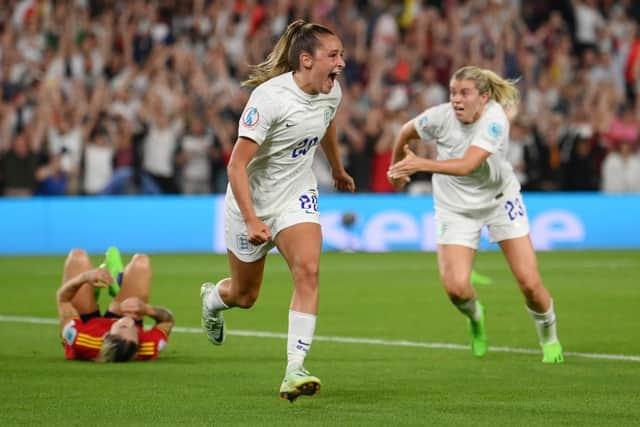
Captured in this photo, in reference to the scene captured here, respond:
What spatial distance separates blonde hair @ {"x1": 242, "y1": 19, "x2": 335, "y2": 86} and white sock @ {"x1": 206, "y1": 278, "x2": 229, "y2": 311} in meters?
1.49

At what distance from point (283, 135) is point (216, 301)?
149 centimetres

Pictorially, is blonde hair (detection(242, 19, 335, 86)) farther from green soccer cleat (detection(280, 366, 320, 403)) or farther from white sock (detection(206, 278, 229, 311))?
green soccer cleat (detection(280, 366, 320, 403))

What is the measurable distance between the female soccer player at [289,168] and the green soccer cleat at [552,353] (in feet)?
7.49

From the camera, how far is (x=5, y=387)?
26.2 ft

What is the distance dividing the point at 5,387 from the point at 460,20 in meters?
17.3

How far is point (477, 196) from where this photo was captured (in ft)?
31.9

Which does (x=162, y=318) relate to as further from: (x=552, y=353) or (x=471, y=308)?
(x=552, y=353)

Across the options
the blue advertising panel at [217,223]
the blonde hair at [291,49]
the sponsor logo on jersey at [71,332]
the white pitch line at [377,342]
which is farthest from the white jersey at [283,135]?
the blue advertising panel at [217,223]

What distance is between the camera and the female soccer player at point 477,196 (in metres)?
9.31

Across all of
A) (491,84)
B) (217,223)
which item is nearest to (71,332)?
(491,84)

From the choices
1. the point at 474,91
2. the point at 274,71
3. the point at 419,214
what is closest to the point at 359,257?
the point at 419,214

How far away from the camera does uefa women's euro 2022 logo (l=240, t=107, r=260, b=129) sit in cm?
751

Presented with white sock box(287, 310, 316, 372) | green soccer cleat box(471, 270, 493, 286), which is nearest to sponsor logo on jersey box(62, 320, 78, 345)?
white sock box(287, 310, 316, 372)

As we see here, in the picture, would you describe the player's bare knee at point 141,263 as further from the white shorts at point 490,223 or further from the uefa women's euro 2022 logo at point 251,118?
the uefa women's euro 2022 logo at point 251,118
